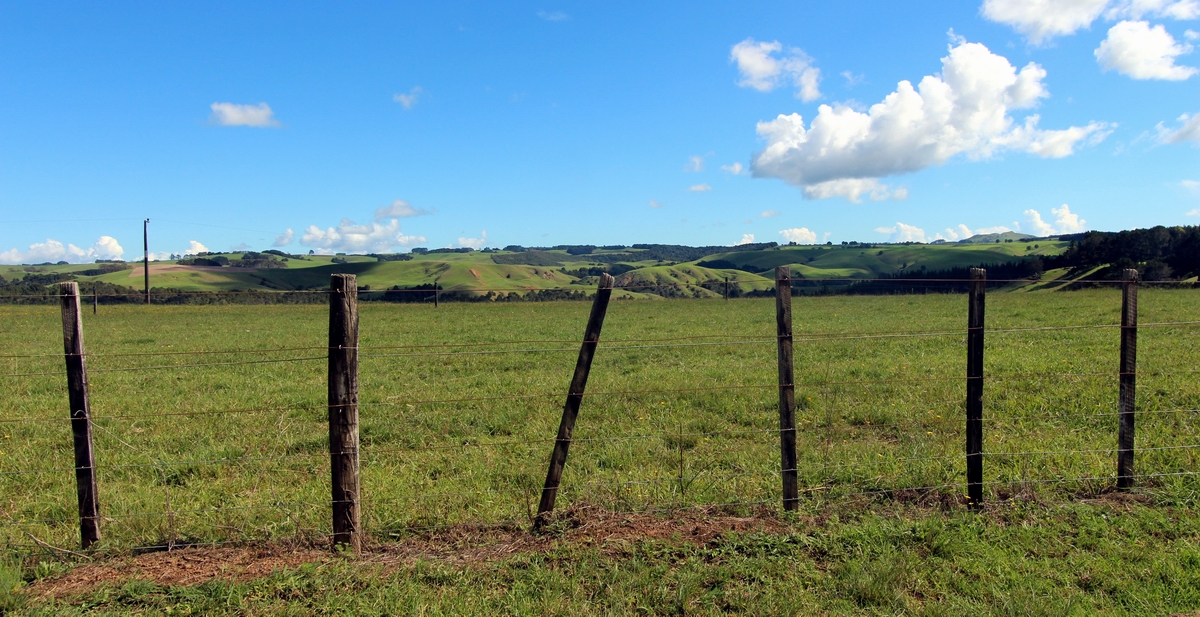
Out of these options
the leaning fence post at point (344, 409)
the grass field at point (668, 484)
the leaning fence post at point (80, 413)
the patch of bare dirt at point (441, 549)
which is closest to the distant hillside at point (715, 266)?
the grass field at point (668, 484)

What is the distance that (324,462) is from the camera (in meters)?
7.52

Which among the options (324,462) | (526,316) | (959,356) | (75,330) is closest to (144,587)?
(75,330)

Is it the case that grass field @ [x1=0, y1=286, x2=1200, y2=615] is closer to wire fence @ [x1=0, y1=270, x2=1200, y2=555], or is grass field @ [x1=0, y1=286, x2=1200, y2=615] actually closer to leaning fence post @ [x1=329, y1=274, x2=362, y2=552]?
wire fence @ [x1=0, y1=270, x2=1200, y2=555]

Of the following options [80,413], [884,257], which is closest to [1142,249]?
[884,257]

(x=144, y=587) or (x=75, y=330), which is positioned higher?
(x=75, y=330)

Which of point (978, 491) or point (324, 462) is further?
point (324, 462)

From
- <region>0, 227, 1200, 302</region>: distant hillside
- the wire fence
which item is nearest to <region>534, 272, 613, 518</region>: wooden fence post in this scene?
the wire fence

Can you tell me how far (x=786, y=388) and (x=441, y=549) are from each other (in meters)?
3.02

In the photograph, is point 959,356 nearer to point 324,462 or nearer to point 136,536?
point 324,462

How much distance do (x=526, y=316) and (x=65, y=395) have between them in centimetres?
2106

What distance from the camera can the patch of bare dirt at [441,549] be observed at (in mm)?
4602

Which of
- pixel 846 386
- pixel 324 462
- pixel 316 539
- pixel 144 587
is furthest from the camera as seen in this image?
pixel 846 386

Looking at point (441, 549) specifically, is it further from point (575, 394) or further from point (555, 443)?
point (575, 394)

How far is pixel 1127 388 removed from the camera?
591 centimetres
